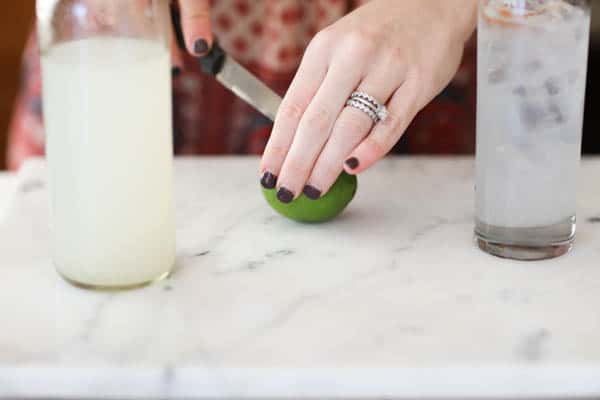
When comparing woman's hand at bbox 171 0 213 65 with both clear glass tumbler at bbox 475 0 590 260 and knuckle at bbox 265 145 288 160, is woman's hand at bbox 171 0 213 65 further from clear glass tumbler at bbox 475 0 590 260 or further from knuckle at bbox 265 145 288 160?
clear glass tumbler at bbox 475 0 590 260

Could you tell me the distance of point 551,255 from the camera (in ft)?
3.18

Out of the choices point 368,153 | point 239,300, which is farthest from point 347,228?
point 239,300

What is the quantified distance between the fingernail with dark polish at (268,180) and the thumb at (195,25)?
0.65 feet

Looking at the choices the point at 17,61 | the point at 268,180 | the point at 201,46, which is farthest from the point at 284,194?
the point at 17,61

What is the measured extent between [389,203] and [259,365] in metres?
0.43

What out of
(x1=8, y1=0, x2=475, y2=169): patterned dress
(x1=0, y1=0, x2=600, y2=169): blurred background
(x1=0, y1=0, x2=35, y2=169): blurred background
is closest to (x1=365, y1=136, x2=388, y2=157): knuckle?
(x1=8, y1=0, x2=475, y2=169): patterned dress

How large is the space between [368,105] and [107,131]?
302mm

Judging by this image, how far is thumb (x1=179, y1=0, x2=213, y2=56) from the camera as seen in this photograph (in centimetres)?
112

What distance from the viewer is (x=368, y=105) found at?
1018 mm

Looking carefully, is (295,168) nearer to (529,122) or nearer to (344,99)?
(344,99)

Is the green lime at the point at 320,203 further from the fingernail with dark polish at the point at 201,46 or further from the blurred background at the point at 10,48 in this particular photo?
the blurred background at the point at 10,48

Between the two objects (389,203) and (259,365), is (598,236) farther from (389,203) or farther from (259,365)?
(259,365)

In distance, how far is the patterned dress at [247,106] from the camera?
4.97ft

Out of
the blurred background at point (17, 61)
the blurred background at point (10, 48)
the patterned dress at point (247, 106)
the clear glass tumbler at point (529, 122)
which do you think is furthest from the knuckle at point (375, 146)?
the blurred background at point (10, 48)
